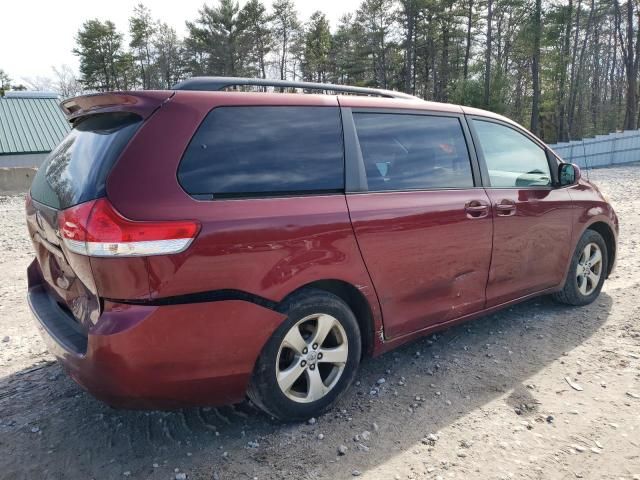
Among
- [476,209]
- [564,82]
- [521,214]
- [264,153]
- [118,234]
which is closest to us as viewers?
[118,234]

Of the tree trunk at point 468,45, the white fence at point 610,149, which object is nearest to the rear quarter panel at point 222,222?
the white fence at point 610,149

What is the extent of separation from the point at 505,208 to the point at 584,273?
4.84ft

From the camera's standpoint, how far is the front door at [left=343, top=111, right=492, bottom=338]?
9.12ft

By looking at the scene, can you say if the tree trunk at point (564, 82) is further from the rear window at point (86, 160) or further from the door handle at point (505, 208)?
the rear window at point (86, 160)

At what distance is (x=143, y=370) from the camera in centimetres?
208

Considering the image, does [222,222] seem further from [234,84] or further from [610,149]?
[610,149]

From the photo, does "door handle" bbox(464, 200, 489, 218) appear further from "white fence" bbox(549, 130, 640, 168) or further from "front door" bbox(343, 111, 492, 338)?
"white fence" bbox(549, 130, 640, 168)

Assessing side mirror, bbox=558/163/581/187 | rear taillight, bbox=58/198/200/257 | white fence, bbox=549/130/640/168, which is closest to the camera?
rear taillight, bbox=58/198/200/257

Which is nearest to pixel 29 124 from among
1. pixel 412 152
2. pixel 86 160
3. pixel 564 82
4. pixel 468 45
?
pixel 86 160

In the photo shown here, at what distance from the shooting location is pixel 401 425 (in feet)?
8.62

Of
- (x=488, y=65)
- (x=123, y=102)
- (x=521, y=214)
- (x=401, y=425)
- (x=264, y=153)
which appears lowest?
(x=401, y=425)

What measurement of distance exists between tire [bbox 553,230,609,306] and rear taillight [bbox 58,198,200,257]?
354cm

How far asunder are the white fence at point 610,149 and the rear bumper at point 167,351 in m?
24.4

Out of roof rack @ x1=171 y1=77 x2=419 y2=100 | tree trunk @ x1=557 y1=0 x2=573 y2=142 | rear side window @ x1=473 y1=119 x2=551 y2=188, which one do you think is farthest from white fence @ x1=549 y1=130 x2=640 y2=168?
roof rack @ x1=171 y1=77 x2=419 y2=100
